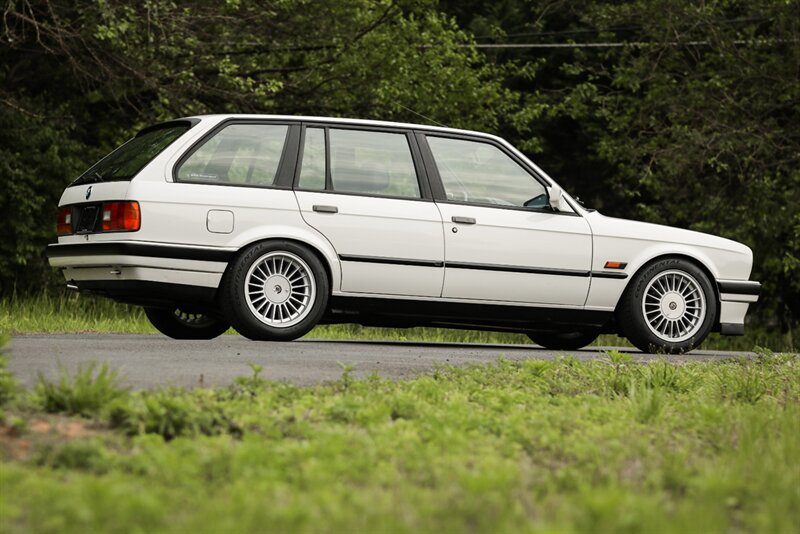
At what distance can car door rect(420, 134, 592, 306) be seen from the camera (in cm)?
948

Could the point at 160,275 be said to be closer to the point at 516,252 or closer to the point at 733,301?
the point at 516,252

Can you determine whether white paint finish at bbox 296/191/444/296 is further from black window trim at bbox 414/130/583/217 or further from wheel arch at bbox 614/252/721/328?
wheel arch at bbox 614/252/721/328

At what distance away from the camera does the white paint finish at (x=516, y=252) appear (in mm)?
9461

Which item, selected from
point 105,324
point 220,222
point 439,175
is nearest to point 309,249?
point 220,222

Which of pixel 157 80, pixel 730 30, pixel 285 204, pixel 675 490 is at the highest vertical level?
pixel 730 30

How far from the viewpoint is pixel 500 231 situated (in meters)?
9.54

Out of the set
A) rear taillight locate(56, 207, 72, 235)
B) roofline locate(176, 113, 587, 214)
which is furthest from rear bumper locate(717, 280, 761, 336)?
rear taillight locate(56, 207, 72, 235)

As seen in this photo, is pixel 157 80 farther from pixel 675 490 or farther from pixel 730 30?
pixel 675 490

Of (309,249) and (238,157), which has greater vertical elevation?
(238,157)

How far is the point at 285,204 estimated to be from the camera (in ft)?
29.5

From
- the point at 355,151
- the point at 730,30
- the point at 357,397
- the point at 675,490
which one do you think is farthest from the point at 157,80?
the point at 675,490

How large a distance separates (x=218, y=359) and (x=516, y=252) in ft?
10.1

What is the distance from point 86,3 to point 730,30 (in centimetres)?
1206

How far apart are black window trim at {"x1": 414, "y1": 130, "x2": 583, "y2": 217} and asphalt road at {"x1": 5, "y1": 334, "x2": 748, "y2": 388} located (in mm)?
1148
